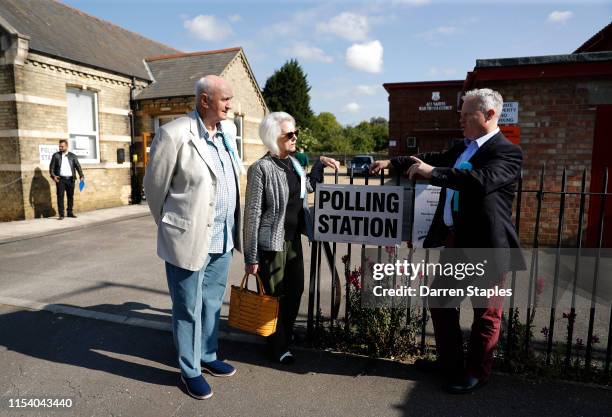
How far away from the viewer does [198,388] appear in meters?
3.03

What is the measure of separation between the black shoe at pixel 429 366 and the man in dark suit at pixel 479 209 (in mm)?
156

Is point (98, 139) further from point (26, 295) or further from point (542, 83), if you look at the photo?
point (542, 83)

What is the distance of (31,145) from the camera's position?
10.8m

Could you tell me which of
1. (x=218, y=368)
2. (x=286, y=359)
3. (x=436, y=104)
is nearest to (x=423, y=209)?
(x=286, y=359)

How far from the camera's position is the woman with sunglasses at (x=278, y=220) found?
10.8 ft

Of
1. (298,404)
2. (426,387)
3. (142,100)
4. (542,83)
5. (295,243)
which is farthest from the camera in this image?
(142,100)

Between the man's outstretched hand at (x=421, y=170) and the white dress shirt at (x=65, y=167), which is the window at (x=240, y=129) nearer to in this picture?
the white dress shirt at (x=65, y=167)

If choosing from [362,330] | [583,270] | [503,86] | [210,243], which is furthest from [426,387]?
[503,86]

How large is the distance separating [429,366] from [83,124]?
1245 centimetres

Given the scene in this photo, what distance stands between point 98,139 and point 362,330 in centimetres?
1195

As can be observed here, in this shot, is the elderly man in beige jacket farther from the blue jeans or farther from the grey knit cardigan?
the grey knit cardigan

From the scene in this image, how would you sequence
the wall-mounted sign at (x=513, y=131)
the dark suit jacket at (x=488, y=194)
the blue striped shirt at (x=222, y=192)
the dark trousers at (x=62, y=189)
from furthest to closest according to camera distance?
1. the dark trousers at (x=62, y=189)
2. the wall-mounted sign at (x=513, y=131)
3. the blue striped shirt at (x=222, y=192)
4. the dark suit jacket at (x=488, y=194)

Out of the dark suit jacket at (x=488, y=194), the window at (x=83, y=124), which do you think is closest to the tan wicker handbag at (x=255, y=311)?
the dark suit jacket at (x=488, y=194)

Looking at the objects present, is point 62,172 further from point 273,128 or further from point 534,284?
point 534,284
